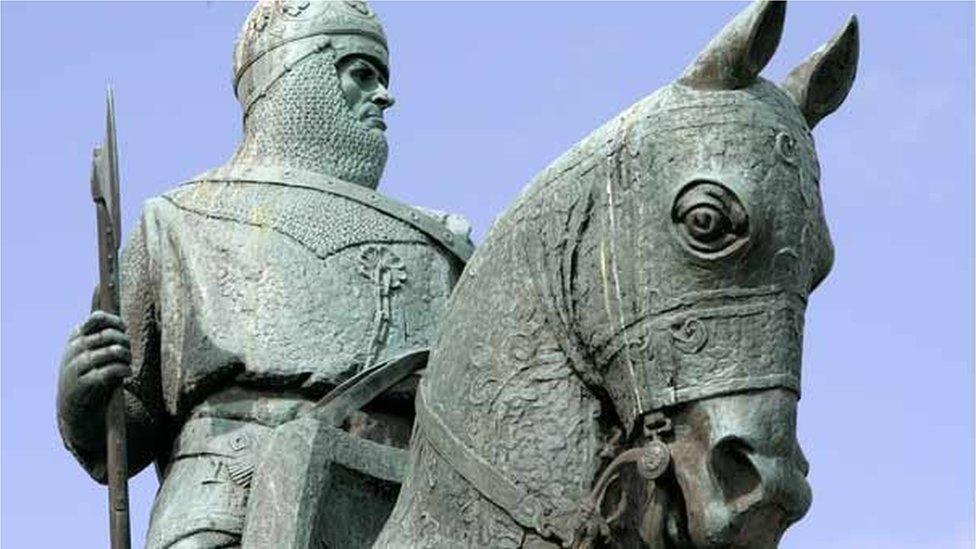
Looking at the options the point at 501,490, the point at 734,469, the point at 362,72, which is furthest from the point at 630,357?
the point at 362,72

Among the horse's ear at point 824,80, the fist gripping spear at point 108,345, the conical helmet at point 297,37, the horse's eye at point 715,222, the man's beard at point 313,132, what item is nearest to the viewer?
the horse's eye at point 715,222

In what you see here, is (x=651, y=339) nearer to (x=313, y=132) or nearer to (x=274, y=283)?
(x=274, y=283)

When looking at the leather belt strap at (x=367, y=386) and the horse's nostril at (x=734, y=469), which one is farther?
the leather belt strap at (x=367, y=386)

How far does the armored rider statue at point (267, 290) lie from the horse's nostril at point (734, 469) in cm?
214

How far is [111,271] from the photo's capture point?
11.1 meters

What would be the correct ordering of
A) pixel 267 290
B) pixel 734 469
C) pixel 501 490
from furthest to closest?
pixel 267 290 → pixel 501 490 → pixel 734 469

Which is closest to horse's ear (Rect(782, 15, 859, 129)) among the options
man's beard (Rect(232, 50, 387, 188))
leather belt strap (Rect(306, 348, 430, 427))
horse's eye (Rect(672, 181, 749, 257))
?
horse's eye (Rect(672, 181, 749, 257))

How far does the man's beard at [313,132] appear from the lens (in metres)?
12.0

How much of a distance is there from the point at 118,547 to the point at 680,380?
305cm

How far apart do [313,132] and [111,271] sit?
4.22 feet

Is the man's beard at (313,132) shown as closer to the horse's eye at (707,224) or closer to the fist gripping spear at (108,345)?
the fist gripping spear at (108,345)

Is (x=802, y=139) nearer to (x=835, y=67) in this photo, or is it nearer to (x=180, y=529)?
(x=835, y=67)

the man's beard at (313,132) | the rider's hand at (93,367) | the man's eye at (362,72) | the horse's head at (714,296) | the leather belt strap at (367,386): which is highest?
the man's eye at (362,72)

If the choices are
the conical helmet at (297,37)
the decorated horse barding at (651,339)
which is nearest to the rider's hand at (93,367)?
the conical helmet at (297,37)
